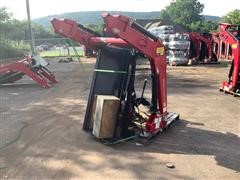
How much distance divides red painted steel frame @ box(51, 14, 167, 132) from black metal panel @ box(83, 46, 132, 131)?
165mm

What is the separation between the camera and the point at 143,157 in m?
6.34

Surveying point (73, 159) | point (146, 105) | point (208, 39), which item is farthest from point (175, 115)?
point (208, 39)

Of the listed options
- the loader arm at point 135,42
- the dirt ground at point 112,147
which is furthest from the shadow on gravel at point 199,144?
the loader arm at point 135,42

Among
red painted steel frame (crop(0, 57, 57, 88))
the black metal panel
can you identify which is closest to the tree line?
red painted steel frame (crop(0, 57, 57, 88))

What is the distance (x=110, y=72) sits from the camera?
739cm

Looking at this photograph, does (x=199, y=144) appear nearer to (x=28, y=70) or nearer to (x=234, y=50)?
(x=234, y=50)

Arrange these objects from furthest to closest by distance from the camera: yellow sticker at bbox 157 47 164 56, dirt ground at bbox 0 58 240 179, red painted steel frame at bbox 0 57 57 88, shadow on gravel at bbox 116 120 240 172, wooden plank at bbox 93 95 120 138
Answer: red painted steel frame at bbox 0 57 57 88, yellow sticker at bbox 157 47 164 56, wooden plank at bbox 93 95 120 138, shadow on gravel at bbox 116 120 240 172, dirt ground at bbox 0 58 240 179

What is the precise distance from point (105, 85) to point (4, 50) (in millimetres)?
29959

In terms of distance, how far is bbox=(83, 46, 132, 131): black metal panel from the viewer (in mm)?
7238

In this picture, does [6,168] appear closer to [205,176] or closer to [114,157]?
[114,157]

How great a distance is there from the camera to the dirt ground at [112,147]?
19.0 feet

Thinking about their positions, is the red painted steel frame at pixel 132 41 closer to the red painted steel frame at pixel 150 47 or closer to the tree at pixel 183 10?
the red painted steel frame at pixel 150 47

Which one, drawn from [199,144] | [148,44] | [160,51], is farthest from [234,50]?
[148,44]

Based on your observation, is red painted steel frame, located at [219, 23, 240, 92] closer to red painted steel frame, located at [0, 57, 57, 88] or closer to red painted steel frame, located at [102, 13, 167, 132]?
red painted steel frame, located at [102, 13, 167, 132]
